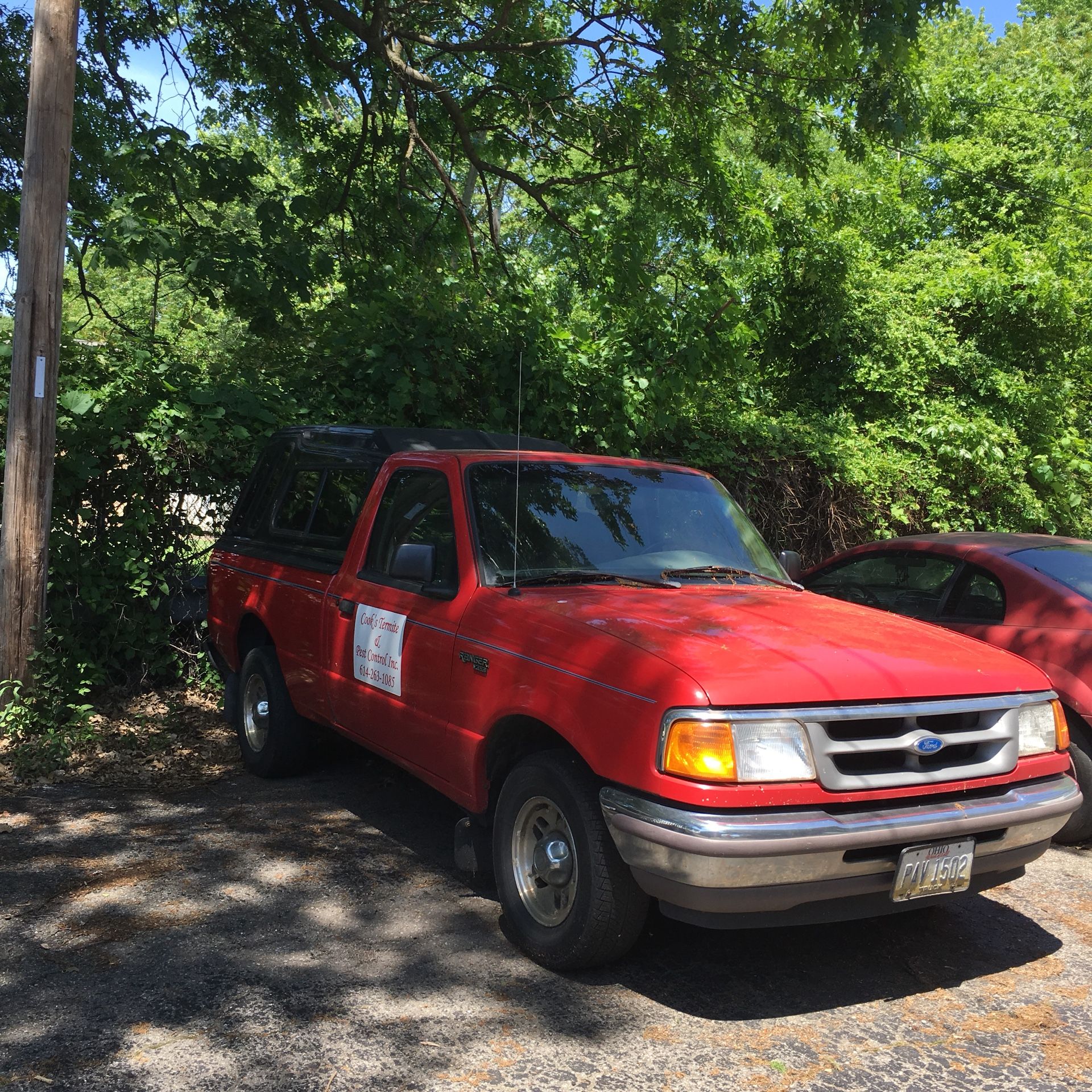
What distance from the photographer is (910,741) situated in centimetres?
358

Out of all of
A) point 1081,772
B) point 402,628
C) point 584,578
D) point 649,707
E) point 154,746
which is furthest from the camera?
point 154,746

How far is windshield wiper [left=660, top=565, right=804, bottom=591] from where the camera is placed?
4750 mm

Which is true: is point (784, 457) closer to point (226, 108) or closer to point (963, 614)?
point (963, 614)

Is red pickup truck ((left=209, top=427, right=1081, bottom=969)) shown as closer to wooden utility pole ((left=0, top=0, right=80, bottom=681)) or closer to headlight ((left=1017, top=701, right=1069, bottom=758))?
headlight ((left=1017, top=701, right=1069, bottom=758))

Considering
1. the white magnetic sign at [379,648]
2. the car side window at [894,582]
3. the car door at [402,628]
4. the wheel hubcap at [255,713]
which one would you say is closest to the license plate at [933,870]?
the car door at [402,628]

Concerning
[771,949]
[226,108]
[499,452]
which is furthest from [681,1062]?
[226,108]

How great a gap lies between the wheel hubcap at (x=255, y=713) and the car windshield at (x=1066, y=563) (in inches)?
180

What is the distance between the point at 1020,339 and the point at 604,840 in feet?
42.4

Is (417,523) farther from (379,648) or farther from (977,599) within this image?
(977,599)

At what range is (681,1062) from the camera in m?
3.30

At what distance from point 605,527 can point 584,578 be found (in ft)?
1.29

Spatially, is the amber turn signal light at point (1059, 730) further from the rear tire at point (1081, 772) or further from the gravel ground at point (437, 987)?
the rear tire at point (1081, 772)

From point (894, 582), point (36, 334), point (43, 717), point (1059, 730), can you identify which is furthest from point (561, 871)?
point (36, 334)

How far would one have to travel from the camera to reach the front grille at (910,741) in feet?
11.3
